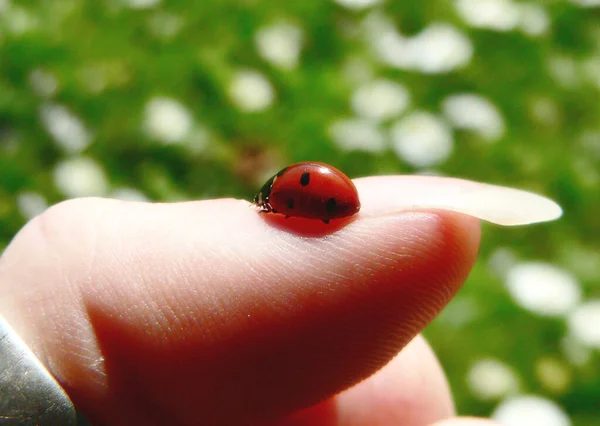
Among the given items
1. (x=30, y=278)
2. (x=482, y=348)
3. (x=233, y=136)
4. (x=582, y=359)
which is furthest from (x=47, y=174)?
(x=582, y=359)

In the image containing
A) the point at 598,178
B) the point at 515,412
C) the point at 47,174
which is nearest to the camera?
the point at 515,412

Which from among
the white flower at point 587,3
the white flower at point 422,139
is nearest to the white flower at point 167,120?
the white flower at point 422,139

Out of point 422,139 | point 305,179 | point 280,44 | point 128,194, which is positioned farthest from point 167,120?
point 305,179

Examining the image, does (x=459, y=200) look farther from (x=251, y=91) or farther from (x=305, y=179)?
(x=251, y=91)

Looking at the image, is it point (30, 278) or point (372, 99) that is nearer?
point (30, 278)

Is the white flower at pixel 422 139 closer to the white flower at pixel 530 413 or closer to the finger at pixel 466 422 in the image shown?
the white flower at pixel 530 413

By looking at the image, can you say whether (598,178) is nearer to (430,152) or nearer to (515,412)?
(430,152)

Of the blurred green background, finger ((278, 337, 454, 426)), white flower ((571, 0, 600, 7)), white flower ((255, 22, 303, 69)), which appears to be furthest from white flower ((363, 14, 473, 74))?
finger ((278, 337, 454, 426))
